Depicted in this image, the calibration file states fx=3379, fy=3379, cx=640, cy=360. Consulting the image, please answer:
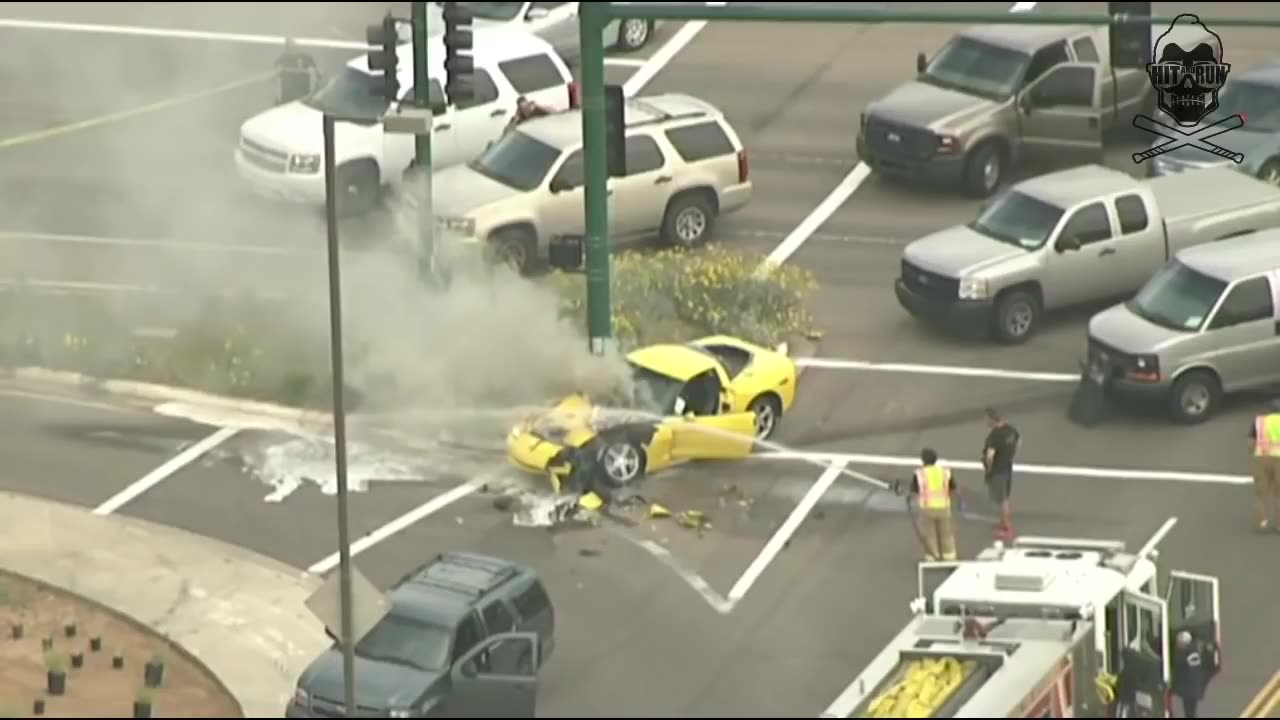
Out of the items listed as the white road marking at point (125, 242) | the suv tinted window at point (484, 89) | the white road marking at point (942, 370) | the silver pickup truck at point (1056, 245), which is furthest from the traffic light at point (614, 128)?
the suv tinted window at point (484, 89)

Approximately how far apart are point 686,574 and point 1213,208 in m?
10.3

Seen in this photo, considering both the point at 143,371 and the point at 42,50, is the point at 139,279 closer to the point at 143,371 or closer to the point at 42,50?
the point at 143,371

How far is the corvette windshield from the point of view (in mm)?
34875

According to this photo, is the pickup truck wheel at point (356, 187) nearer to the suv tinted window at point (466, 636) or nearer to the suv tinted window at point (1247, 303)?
the suv tinted window at point (1247, 303)

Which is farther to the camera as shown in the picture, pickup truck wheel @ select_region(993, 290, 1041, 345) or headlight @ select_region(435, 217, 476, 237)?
headlight @ select_region(435, 217, 476, 237)

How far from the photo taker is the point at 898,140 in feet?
141

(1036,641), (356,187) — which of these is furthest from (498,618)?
(356,187)

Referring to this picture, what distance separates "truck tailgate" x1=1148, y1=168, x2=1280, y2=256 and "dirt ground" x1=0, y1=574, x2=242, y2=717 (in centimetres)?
1397

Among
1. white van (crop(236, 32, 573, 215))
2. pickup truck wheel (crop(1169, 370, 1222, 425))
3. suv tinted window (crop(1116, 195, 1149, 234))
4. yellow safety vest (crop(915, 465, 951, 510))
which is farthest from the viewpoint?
white van (crop(236, 32, 573, 215))

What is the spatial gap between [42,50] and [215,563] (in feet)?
61.0

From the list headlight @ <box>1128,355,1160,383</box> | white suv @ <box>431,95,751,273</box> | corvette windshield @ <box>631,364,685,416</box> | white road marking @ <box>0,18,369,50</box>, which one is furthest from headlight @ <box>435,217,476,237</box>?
white road marking @ <box>0,18,369,50</box>

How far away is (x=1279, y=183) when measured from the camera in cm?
4200

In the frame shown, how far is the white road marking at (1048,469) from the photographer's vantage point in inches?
1363

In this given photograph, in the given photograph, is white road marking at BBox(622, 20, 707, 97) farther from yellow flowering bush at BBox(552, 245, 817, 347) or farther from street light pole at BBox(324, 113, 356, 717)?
street light pole at BBox(324, 113, 356, 717)
